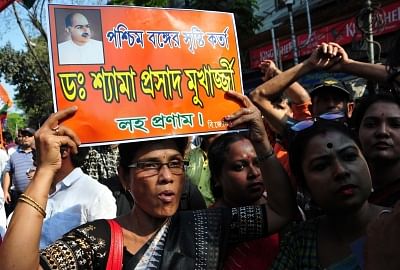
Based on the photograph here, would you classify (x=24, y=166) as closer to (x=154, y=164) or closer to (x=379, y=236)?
(x=154, y=164)

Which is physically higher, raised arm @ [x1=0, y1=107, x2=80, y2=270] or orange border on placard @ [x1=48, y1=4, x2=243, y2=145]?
orange border on placard @ [x1=48, y1=4, x2=243, y2=145]

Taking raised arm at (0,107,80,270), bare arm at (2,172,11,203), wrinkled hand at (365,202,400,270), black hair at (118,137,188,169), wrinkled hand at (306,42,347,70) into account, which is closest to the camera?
wrinkled hand at (365,202,400,270)

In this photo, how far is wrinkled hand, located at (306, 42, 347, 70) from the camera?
2.25 metres

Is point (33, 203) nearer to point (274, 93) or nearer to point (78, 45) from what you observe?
point (78, 45)

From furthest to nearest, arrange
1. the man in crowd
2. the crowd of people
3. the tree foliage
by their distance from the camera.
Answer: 1. the tree foliage
2. the man in crowd
3. the crowd of people

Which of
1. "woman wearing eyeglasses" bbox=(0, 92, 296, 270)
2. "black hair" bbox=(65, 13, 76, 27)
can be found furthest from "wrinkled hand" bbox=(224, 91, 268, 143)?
"black hair" bbox=(65, 13, 76, 27)

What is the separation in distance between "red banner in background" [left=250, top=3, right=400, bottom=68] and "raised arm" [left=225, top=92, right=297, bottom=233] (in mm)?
7340

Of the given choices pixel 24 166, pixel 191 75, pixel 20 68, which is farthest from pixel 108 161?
pixel 20 68

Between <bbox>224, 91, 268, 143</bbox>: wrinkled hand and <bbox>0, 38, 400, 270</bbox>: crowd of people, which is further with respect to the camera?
<bbox>224, 91, 268, 143</bbox>: wrinkled hand

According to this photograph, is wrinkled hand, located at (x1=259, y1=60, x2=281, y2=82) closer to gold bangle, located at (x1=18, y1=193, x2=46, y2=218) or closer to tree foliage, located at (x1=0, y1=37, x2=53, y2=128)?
gold bangle, located at (x1=18, y1=193, x2=46, y2=218)

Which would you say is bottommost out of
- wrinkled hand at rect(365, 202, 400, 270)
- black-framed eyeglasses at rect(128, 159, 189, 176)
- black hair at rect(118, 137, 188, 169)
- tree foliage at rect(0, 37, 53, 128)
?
wrinkled hand at rect(365, 202, 400, 270)

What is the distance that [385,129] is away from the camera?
2.35 meters

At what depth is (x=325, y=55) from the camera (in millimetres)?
2258

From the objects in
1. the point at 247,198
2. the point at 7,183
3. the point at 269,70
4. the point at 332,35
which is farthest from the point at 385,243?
the point at 332,35
